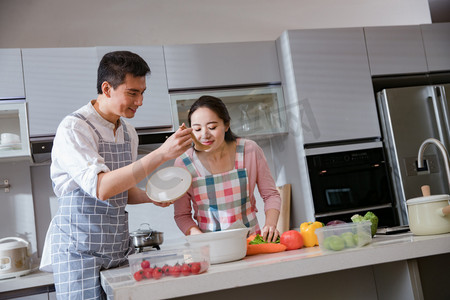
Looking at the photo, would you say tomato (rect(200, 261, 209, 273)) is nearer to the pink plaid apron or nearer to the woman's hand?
the woman's hand

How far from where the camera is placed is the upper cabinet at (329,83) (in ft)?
→ 10.1

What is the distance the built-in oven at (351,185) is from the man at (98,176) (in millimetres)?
1587

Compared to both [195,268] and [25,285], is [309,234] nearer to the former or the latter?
[195,268]

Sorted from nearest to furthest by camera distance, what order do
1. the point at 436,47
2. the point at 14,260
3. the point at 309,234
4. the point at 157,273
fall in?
the point at 157,273 → the point at 309,234 → the point at 14,260 → the point at 436,47

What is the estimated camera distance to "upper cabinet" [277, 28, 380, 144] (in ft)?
10.1

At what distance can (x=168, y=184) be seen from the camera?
59.1 inches

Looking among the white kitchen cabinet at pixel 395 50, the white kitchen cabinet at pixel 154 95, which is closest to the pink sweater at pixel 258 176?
the white kitchen cabinet at pixel 154 95

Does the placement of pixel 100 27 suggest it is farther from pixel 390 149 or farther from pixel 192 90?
pixel 390 149

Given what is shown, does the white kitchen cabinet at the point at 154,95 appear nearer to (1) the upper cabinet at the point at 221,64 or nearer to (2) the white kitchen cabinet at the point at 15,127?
(1) the upper cabinet at the point at 221,64

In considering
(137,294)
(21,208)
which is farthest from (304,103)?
(137,294)

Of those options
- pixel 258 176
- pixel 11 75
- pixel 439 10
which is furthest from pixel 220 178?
pixel 439 10

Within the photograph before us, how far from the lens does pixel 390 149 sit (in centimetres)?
318

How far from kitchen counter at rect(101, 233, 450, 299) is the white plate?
0.81ft

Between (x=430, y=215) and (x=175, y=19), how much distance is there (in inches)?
98.4
